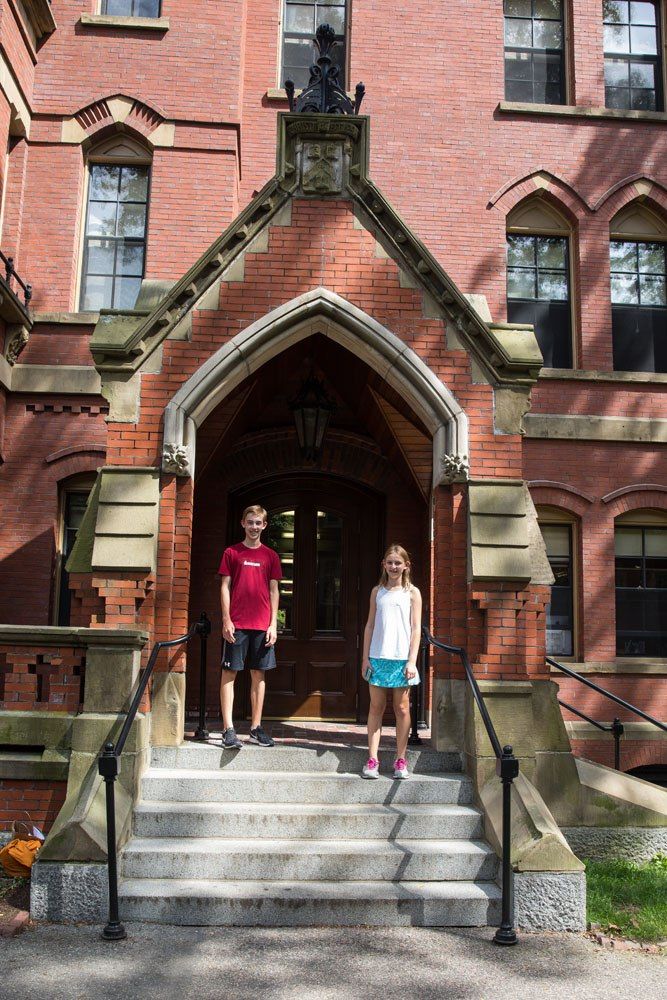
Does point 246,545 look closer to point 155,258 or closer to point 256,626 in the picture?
point 256,626

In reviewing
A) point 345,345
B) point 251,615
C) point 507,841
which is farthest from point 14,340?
point 507,841

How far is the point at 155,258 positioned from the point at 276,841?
7732mm

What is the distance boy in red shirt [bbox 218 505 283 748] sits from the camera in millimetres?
6875

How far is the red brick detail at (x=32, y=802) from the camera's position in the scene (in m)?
6.23

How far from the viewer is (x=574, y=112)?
12586 mm

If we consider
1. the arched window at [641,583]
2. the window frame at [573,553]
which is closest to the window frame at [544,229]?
the window frame at [573,553]

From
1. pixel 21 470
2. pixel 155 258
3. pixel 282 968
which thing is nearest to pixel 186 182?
pixel 155 258

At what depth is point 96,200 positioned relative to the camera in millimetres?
11812

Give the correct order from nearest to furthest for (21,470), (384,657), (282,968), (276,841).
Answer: (282,968) < (276,841) < (384,657) < (21,470)

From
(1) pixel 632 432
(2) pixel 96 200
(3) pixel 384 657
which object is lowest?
(3) pixel 384 657

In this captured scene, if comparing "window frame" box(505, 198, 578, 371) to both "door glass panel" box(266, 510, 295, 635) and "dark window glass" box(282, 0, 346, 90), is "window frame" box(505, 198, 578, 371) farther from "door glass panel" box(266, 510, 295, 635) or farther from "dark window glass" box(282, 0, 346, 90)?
"door glass panel" box(266, 510, 295, 635)

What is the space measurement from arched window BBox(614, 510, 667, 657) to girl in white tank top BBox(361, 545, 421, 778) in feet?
20.0

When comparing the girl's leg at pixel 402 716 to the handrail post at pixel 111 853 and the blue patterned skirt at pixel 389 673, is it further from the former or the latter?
the handrail post at pixel 111 853

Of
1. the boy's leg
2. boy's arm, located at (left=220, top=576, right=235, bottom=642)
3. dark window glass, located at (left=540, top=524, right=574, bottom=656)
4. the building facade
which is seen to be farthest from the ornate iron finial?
dark window glass, located at (left=540, top=524, right=574, bottom=656)
